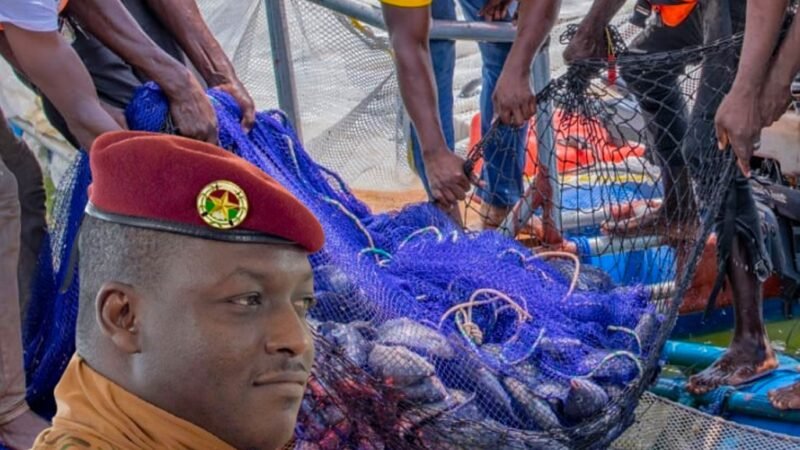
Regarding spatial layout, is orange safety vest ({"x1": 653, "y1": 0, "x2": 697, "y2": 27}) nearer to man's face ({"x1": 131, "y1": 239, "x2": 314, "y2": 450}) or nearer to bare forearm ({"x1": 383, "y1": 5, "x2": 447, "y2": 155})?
bare forearm ({"x1": 383, "y1": 5, "x2": 447, "y2": 155})

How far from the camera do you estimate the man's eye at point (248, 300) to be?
73.5 inches

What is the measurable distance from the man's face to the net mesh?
1508 millimetres

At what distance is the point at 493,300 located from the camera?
13.2ft

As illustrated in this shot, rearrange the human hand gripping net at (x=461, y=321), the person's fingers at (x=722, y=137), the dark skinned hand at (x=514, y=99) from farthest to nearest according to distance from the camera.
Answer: the dark skinned hand at (x=514, y=99), the person's fingers at (x=722, y=137), the human hand gripping net at (x=461, y=321)

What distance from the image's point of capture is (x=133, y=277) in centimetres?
187

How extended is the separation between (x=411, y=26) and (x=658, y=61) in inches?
44.4

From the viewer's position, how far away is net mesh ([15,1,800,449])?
3.51 m

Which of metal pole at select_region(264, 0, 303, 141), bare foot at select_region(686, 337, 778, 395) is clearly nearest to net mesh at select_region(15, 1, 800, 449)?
bare foot at select_region(686, 337, 778, 395)

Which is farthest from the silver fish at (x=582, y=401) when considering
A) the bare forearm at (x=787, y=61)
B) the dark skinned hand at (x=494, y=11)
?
the dark skinned hand at (x=494, y=11)

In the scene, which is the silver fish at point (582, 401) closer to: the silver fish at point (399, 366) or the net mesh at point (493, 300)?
the net mesh at point (493, 300)

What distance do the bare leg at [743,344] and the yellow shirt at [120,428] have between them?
11.1 ft

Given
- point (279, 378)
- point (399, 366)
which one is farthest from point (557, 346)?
point (279, 378)

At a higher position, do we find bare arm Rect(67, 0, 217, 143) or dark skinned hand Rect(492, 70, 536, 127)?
bare arm Rect(67, 0, 217, 143)

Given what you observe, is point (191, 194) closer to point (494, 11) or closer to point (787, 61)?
point (787, 61)
